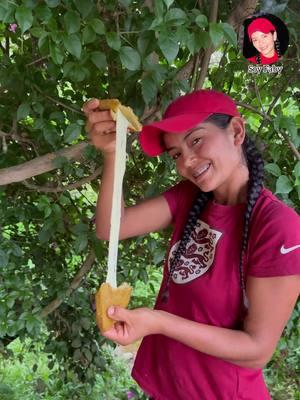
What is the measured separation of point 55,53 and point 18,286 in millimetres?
733

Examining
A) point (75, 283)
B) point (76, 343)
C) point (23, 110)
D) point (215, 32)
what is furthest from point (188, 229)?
point (76, 343)

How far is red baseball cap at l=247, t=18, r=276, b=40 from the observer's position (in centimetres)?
122

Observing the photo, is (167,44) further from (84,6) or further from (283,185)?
(283,185)

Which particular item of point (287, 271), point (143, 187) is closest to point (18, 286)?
point (143, 187)

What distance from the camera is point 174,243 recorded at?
1115 mm

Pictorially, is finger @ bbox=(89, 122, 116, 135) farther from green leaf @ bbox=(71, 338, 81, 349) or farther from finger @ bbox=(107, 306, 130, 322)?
green leaf @ bbox=(71, 338, 81, 349)

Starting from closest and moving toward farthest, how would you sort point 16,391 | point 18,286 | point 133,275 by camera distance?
point 18,286, point 133,275, point 16,391

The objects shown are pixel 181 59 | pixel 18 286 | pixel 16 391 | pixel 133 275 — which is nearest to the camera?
pixel 181 59

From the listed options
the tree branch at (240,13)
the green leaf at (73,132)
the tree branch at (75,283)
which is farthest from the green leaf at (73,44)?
the tree branch at (75,283)

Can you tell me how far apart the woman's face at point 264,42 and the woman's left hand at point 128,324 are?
0.75 meters

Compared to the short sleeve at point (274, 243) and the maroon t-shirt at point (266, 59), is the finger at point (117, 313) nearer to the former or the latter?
the short sleeve at point (274, 243)

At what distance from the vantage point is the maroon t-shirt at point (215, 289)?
0.91 metres

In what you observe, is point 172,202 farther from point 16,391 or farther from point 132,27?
point 16,391

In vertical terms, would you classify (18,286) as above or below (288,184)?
below
